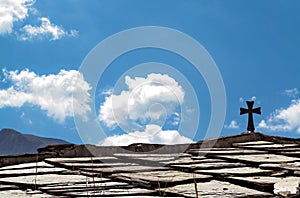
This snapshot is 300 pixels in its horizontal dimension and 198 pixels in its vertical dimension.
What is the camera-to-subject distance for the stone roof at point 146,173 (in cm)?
283

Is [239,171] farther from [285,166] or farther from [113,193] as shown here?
[113,193]

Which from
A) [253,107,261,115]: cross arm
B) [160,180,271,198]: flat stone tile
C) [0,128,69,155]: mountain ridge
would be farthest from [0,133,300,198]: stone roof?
[0,128,69,155]: mountain ridge

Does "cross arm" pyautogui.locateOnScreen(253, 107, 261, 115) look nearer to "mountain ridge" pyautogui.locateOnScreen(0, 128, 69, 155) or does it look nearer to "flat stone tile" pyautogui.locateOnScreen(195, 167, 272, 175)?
"flat stone tile" pyautogui.locateOnScreen(195, 167, 272, 175)

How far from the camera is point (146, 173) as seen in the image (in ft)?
12.2

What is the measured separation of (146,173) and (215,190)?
995 millimetres

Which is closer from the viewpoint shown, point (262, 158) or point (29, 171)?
point (29, 171)

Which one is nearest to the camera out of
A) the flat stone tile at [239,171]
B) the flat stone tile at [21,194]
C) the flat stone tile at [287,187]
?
the flat stone tile at [287,187]

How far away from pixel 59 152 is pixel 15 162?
626 mm

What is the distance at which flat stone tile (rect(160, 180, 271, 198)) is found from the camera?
265 centimetres

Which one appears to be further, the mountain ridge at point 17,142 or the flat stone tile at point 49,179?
the mountain ridge at point 17,142

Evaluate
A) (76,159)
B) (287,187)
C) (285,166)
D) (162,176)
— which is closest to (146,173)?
(162,176)

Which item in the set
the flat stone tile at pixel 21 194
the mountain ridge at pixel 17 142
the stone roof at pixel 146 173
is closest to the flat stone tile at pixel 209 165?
the stone roof at pixel 146 173

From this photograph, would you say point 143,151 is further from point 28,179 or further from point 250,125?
point 250,125

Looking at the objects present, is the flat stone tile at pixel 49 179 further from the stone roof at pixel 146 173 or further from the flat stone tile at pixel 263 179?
the flat stone tile at pixel 263 179
